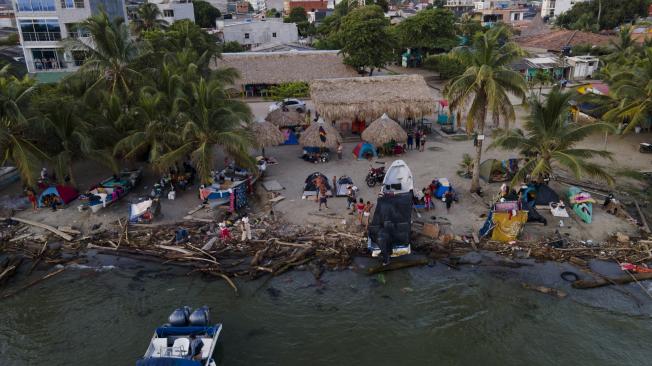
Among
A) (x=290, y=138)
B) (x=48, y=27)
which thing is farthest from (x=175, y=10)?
(x=290, y=138)

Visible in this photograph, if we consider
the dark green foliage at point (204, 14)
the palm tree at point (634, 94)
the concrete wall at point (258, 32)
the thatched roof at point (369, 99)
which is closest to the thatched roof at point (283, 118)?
the thatched roof at point (369, 99)

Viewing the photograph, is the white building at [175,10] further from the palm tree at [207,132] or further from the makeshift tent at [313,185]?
the makeshift tent at [313,185]

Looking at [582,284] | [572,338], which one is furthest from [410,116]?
[572,338]

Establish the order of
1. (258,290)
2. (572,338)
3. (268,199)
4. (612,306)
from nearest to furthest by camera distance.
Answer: (572,338), (612,306), (258,290), (268,199)

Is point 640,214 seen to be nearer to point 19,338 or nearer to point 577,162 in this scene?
point 577,162

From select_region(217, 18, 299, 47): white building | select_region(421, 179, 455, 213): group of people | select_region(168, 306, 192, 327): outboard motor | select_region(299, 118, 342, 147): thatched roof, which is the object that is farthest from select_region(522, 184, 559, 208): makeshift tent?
select_region(217, 18, 299, 47): white building

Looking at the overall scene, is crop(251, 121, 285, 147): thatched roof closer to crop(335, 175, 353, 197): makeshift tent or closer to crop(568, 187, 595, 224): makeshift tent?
crop(335, 175, 353, 197): makeshift tent

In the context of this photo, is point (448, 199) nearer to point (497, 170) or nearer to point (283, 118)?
point (497, 170)
